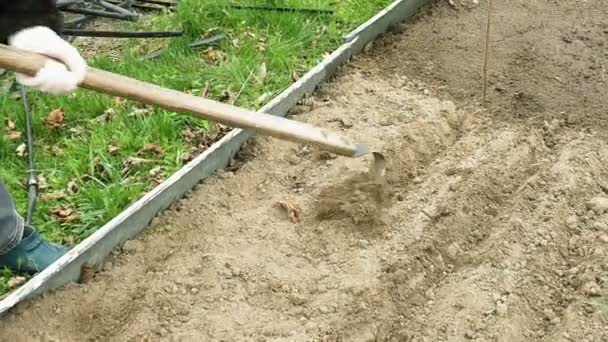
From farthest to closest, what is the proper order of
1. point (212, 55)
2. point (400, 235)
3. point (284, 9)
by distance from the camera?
point (284, 9)
point (212, 55)
point (400, 235)

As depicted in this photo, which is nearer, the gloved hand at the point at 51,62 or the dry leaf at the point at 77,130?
the gloved hand at the point at 51,62

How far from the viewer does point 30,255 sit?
11.1 ft

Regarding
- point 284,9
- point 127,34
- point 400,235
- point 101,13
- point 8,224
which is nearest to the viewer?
point 8,224

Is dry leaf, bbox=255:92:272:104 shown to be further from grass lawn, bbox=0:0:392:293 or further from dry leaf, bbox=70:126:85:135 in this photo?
dry leaf, bbox=70:126:85:135

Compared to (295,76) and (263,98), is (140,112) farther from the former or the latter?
(295,76)

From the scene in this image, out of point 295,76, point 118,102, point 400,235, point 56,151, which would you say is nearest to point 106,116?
point 118,102

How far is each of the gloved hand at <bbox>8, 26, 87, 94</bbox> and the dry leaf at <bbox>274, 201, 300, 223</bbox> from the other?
1287mm

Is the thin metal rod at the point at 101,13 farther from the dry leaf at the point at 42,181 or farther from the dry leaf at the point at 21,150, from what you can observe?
the dry leaf at the point at 42,181

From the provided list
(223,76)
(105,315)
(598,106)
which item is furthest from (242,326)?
(598,106)

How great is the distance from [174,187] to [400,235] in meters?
1.04

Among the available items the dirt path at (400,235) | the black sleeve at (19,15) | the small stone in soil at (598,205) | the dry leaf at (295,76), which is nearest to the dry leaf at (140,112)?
the dirt path at (400,235)

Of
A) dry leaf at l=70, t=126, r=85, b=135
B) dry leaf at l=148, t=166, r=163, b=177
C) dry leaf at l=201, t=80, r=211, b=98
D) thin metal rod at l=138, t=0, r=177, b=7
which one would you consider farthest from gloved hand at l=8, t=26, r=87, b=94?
thin metal rod at l=138, t=0, r=177, b=7

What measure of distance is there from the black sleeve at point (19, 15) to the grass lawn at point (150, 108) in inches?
37.8

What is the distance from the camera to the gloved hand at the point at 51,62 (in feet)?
8.90
